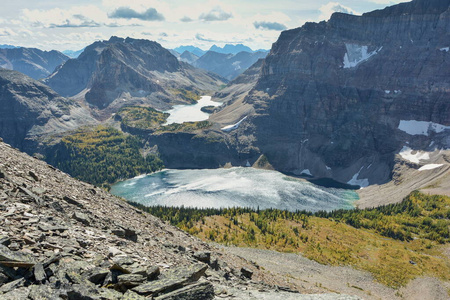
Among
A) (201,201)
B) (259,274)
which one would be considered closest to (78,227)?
(259,274)

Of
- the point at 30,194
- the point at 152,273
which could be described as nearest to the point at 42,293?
the point at 152,273

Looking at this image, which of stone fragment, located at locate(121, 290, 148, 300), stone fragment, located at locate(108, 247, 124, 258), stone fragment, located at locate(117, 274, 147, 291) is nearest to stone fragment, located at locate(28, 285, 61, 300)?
stone fragment, located at locate(121, 290, 148, 300)

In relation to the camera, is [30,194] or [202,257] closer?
[30,194]

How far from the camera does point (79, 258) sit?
2305 centimetres

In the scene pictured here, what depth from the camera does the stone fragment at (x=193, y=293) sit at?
71.7 feet

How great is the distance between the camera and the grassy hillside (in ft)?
315

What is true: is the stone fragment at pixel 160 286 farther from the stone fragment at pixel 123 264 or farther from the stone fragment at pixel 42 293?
the stone fragment at pixel 42 293

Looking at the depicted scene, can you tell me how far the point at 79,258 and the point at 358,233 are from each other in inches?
5055

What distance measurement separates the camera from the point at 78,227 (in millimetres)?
29922

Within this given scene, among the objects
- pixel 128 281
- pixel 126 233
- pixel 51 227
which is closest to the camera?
pixel 128 281

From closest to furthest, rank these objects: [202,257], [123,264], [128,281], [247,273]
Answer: [128,281]
[123,264]
[202,257]
[247,273]

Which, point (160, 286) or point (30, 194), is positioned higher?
point (30, 194)

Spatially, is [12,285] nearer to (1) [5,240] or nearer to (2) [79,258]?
(1) [5,240]

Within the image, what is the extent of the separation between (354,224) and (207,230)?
75084mm
